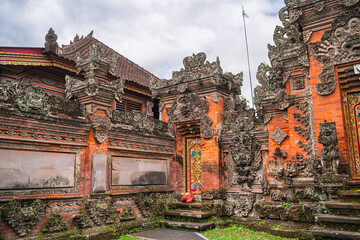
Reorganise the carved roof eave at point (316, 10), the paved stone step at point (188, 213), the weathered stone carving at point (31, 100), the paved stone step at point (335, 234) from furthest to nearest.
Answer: the paved stone step at point (188, 213)
the carved roof eave at point (316, 10)
the weathered stone carving at point (31, 100)
the paved stone step at point (335, 234)

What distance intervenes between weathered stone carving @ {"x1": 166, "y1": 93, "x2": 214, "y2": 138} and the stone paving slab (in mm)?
3330

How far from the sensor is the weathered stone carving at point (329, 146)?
7.12 meters

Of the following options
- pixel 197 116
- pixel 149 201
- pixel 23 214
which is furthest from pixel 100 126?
pixel 197 116

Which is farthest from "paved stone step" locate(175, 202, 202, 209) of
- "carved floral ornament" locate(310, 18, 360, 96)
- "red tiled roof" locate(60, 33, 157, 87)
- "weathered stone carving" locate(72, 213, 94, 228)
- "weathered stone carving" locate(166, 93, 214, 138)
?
"red tiled roof" locate(60, 33, 157, 87)

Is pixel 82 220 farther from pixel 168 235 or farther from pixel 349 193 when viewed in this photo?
pixel 349 193

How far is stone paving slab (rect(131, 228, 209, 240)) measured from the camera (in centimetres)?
795

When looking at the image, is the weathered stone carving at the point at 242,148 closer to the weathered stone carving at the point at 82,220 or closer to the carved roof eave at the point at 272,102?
the carved roof eave at the point at 272,102

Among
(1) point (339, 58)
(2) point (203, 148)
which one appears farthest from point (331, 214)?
(2) point (203, 148)

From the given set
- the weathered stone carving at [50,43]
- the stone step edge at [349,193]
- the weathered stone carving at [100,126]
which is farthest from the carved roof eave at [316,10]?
the weathered stone carving at [50,43]

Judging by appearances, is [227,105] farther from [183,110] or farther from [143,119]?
[143,119]

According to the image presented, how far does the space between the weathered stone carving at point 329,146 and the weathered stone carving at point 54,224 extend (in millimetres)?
6452

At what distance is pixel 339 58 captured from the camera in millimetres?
7840

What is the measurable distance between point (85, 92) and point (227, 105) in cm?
490

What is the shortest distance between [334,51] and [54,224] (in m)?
8.24
